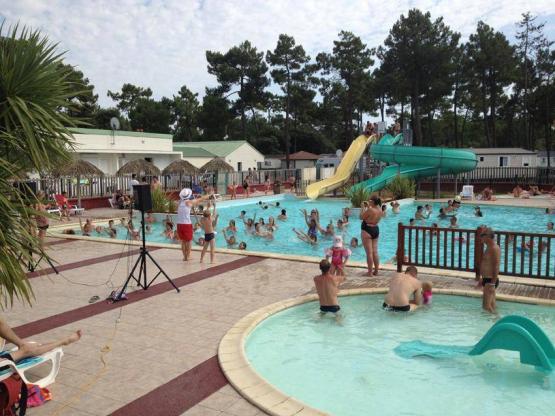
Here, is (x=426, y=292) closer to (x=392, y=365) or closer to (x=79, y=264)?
(x=392, y=365)

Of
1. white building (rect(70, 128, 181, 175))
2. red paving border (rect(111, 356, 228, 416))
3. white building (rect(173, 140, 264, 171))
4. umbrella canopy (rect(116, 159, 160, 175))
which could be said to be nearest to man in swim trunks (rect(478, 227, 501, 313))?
red paving border (rect(111, 356, 228, 416))

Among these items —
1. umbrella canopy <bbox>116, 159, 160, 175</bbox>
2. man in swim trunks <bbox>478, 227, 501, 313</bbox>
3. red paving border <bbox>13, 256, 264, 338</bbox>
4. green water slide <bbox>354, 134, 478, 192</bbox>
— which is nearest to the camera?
red paving border <bbox>13, 256, 264, 338</bbox>

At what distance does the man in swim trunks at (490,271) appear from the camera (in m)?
7.04

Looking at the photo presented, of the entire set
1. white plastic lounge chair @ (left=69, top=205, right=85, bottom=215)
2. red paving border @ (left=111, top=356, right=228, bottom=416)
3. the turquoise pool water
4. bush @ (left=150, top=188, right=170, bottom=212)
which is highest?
bush @ (left=150, top=188, right=170, bottom=212)

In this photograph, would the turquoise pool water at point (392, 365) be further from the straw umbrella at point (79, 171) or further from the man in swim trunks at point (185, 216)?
the straw umbrella at point (79, 171)

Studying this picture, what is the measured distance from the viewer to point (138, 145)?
33.0 metres

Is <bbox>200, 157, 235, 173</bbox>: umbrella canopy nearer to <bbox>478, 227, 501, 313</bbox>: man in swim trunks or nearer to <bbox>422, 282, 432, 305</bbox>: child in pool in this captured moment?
<bbox>422, 282, 432, 305</bbox>: child in pool

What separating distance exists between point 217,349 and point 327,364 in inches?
51.1

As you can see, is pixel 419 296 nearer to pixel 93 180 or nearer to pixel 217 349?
pixel 217 349

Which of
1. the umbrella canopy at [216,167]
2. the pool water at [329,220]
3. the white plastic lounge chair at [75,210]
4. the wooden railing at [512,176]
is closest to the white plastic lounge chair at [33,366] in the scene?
the pool water at [329,220]

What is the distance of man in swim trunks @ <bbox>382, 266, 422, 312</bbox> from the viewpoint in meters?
7.05

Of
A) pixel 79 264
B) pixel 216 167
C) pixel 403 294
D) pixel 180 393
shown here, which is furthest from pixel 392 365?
pixel 216 167

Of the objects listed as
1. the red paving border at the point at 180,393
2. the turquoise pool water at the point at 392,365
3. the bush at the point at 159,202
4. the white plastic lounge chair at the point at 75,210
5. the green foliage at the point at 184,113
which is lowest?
the turquoise pool water at the point at 392,365

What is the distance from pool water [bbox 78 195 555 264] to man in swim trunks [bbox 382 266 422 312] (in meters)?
5.36
